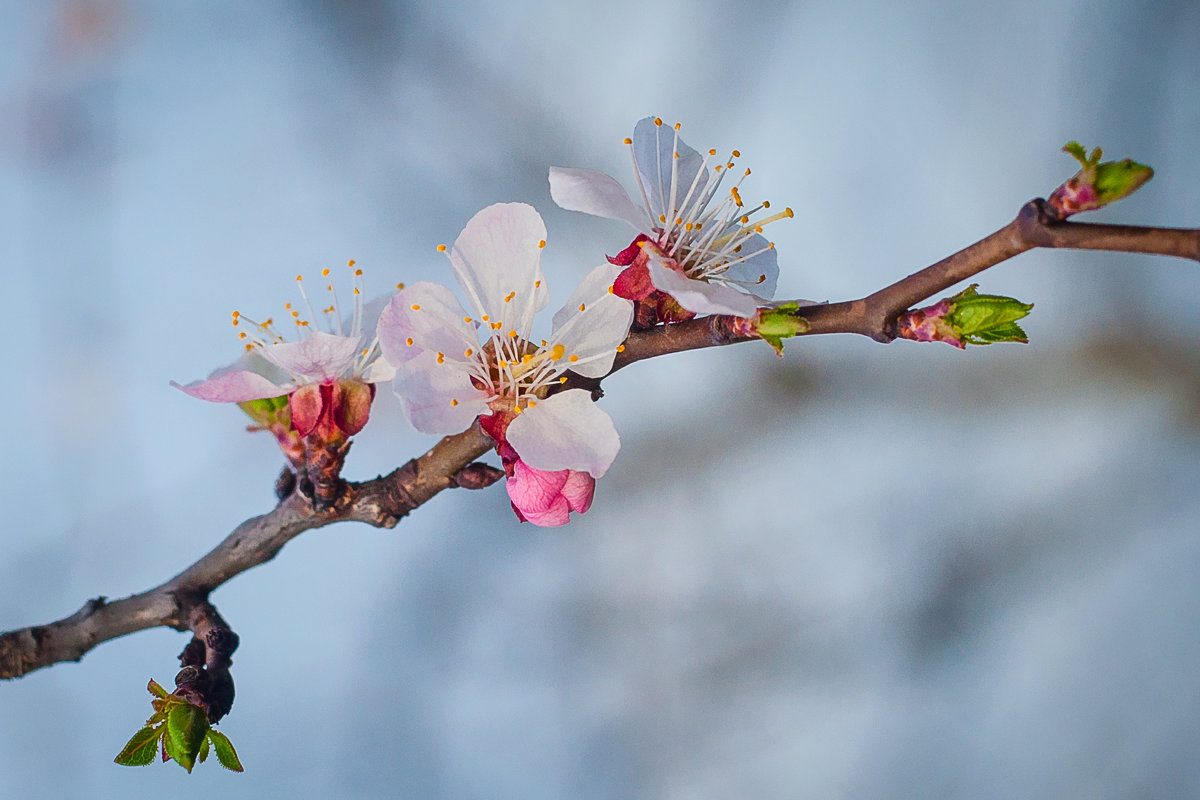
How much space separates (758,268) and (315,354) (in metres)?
0.40

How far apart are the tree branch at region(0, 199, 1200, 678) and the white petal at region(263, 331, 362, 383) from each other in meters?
0.11

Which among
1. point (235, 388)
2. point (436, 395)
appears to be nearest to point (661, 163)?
point (436, 395)

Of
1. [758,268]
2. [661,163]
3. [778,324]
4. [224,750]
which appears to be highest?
[661,163]

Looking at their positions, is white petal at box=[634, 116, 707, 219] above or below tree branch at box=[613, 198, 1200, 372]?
above

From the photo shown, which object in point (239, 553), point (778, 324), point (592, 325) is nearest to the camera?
point (778, 324)

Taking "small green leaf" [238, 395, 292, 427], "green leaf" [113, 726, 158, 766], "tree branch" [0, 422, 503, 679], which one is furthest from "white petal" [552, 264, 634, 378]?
"green leaf" [113, 726, 158, 766]

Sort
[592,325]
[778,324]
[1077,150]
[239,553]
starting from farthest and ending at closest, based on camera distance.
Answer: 1. [239,553]
2. [592,325]
3. [778,324]
4. [1077,150]

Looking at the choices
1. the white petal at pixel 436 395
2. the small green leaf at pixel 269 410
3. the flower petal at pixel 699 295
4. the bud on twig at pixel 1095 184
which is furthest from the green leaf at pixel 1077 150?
the small green leaf at pixel 269 410

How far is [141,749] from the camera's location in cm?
64

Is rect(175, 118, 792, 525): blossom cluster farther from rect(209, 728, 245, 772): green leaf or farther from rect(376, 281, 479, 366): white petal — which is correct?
rect(209, 728, 245, 772): green leaf

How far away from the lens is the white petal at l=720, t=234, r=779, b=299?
762mm

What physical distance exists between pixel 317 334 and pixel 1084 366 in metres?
1.73

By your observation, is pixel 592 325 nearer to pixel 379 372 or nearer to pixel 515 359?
pixel 515 359

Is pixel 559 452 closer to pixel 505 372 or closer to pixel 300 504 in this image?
pixel 505 372
